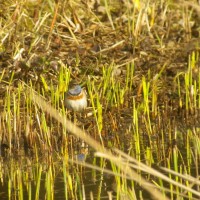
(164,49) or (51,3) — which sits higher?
(51,3)

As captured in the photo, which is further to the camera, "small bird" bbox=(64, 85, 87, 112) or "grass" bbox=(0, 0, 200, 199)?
"small bird" bbox=(64, 85, 87, 112)

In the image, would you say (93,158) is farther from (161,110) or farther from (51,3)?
(51,3)

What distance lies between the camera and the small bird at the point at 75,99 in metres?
8.42

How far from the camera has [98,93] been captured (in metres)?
8.86

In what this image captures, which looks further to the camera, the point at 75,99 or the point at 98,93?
the point at 98,93

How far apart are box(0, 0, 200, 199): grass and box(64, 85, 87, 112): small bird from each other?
93mm

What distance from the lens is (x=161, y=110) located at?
8883 mm

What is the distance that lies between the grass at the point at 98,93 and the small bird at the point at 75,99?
9 centimetres

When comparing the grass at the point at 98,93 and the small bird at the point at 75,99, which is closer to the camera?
the grass at the point at 98,93

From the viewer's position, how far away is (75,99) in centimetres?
833

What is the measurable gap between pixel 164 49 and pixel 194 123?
2.61 meters

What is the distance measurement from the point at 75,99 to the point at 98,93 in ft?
1.94

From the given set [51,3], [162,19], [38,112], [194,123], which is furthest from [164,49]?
[38,112]

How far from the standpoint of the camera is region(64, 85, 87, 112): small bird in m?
8.42
